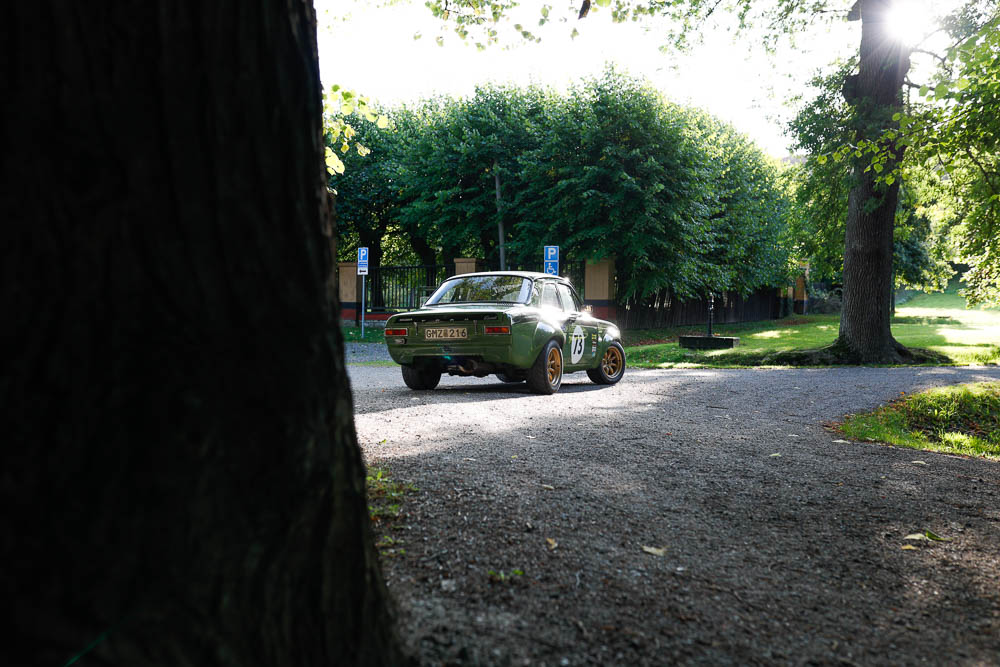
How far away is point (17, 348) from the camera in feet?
4.47

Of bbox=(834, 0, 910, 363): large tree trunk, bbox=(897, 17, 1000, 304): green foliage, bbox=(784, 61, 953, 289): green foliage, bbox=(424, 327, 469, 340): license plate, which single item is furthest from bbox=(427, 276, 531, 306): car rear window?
bbox=(834, 0, 910, 363): large tree trunk

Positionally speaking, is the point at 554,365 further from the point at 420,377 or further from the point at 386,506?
the point at 386,506

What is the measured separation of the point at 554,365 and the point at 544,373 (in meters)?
0.44

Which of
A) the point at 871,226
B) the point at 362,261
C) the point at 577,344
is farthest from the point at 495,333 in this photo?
the point at 362,261

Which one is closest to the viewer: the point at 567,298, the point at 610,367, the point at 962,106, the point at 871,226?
the point at 962,106

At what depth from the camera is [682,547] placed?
3199 mm

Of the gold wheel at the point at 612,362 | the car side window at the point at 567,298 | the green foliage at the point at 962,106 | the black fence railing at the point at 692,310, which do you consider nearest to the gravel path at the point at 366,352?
the gold wheel at the point at 612,362

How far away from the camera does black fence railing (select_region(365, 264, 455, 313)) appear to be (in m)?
28.5

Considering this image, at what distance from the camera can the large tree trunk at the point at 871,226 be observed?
1412 centimetres

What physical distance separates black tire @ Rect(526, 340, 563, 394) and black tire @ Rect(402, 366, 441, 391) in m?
1.36

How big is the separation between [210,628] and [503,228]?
24.9 m

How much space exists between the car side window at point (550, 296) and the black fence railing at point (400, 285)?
17935mm

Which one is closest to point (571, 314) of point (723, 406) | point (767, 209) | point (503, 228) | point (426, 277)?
point (723, 406)

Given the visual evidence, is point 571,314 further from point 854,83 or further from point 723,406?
point 854,83
